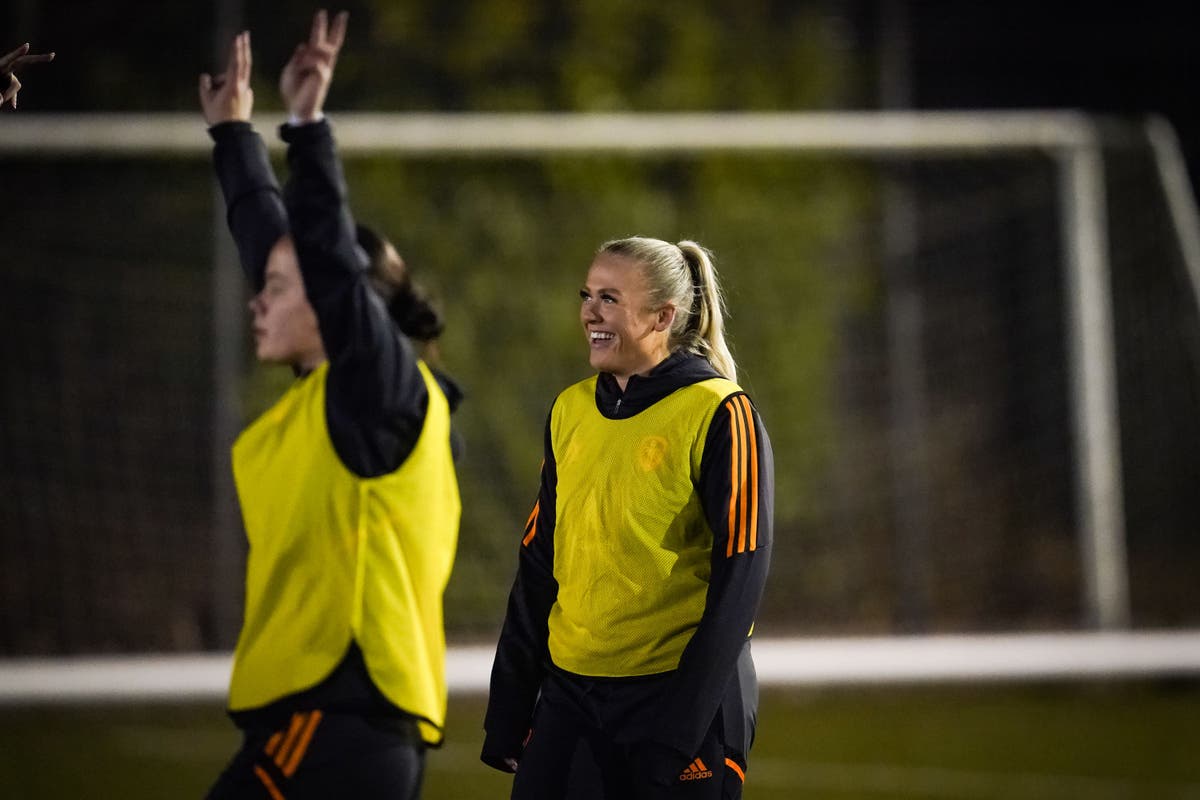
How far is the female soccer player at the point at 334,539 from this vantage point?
89.1 inches

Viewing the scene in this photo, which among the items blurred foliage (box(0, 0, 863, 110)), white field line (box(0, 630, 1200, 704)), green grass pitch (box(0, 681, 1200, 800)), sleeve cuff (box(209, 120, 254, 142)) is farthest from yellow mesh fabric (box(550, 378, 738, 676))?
blurred foliage (box(0, 0, 863, 110))

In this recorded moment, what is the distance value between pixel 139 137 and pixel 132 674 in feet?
8.29

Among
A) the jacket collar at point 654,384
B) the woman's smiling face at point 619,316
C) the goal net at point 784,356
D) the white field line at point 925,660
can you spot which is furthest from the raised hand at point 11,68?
the goal net at point 784,356

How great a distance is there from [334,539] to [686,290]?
71 cm

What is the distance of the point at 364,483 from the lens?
7.73ft

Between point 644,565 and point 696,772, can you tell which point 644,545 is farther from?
point 696,772

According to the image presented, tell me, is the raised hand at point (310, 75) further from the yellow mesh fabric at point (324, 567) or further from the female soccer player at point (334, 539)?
the yellow mesh fabric at point (324, 567)

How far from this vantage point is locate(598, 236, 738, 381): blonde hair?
224cm

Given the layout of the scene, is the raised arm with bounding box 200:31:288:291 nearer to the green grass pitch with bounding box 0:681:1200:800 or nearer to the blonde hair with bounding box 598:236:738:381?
the blonde hair with bounding box 598:236:738:381

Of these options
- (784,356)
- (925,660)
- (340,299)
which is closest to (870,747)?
(925,660)

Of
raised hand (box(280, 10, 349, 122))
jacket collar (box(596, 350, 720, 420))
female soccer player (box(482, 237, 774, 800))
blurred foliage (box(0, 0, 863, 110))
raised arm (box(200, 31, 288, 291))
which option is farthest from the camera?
blurred foliage (box(0, 0, 863, 110))

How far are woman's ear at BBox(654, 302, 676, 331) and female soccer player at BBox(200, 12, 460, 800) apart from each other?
419 mm

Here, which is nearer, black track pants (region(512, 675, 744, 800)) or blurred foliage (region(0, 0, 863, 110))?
black track pants (region(512, 675, 744, 800))

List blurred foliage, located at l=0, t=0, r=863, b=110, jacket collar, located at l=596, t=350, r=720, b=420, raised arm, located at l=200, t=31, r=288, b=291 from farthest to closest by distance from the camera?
blurred foliage, located at l=0, t=0, r=863, b=110 < raised arm, located at l=200, t=31, r=288, b=291 < jacket collar, located at l=596, t=350, r=720, b=420
